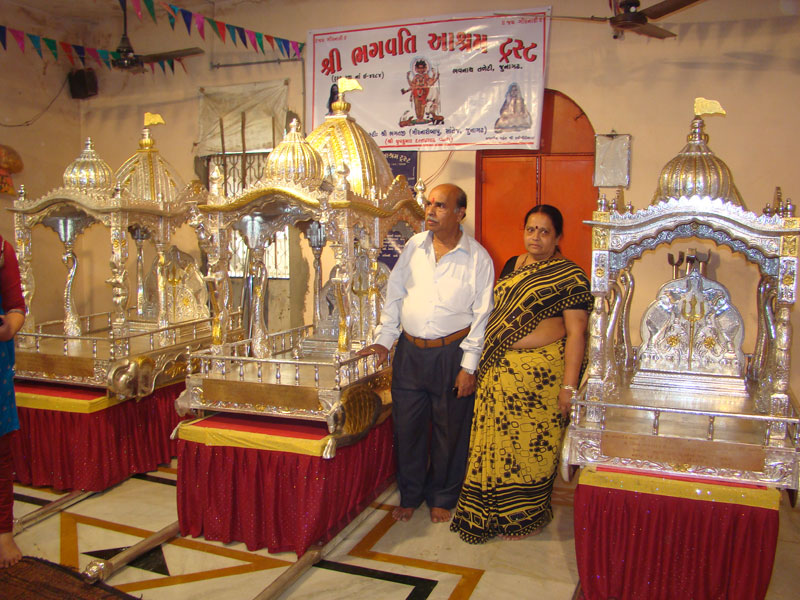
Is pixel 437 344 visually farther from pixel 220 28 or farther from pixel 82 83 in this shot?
pixel 82 83

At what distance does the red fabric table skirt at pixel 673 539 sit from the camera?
2.40 metres

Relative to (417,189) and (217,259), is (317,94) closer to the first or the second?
(417,189)

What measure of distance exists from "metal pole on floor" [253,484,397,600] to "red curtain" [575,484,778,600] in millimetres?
1277

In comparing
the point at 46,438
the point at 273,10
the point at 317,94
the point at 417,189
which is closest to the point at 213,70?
the point at 273,10

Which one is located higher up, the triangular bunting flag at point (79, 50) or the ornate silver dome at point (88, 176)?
the triangular bunting flag at point (79, 50)

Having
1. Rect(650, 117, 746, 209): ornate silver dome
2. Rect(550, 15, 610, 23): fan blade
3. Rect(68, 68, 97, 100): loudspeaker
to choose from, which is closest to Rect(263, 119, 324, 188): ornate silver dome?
Rect(650, 117, 746, 209): ornate silver dome

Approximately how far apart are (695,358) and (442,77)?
327cm

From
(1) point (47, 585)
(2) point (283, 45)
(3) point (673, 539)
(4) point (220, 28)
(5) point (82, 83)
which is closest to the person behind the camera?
(3) point (673, 539)

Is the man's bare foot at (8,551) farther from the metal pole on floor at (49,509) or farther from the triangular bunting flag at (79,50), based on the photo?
the triangular bunting flag at (79,50)

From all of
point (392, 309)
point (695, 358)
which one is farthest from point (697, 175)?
point (392, 309)

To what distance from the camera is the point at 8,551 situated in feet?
9.77

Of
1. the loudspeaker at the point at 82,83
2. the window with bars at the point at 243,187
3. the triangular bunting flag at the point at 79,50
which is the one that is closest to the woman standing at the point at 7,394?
the window with bars at the point at 243,187

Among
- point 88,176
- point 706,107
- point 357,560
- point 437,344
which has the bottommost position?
point 357,560

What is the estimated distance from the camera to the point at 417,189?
173 inches
